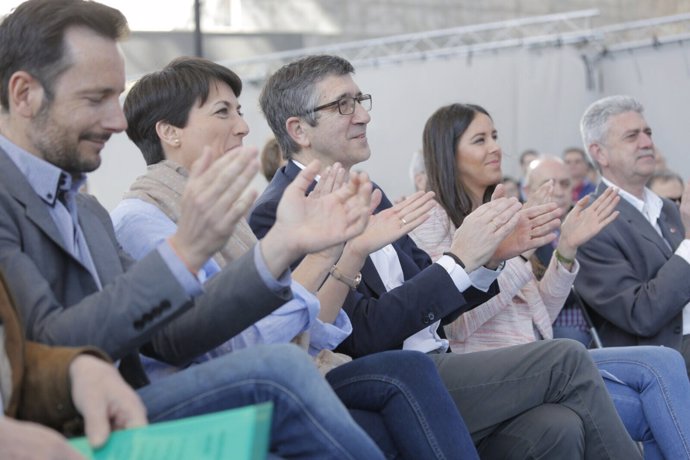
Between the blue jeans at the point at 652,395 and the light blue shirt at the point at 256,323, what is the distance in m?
1.08

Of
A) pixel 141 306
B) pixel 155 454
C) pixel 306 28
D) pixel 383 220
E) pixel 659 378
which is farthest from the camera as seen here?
pixel 306 28

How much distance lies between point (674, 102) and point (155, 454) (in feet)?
25.1

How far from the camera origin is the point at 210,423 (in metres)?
1.51

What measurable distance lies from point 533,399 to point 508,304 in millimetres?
670

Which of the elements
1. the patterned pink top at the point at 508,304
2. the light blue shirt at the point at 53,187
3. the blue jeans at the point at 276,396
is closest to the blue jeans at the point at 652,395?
the patterned pink top at the point at 508,304

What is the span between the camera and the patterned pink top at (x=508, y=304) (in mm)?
3432

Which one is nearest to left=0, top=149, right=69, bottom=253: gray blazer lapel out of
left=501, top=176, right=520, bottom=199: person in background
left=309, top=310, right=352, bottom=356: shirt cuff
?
left=309, top=310, right=352, bottom=356: shirt cuff

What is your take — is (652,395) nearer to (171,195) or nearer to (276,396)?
(171,195)

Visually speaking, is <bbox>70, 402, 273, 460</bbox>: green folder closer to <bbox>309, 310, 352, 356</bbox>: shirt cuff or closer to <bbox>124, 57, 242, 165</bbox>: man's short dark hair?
<bbox>309, 310, 352, 356</bbox>: shirt cuff

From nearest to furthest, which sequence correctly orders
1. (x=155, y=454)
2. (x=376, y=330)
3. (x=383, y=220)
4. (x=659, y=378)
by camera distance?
(x=155, y=454), (x=383, y=220), (x=376, y=330), (x=659, y=378)

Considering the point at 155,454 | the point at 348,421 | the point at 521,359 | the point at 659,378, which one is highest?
the point at 155,454

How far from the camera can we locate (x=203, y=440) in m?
1.49

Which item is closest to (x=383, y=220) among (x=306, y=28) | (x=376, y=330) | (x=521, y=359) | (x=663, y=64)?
(x=376, y=330)

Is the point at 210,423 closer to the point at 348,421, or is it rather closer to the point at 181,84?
the point at 348,421
